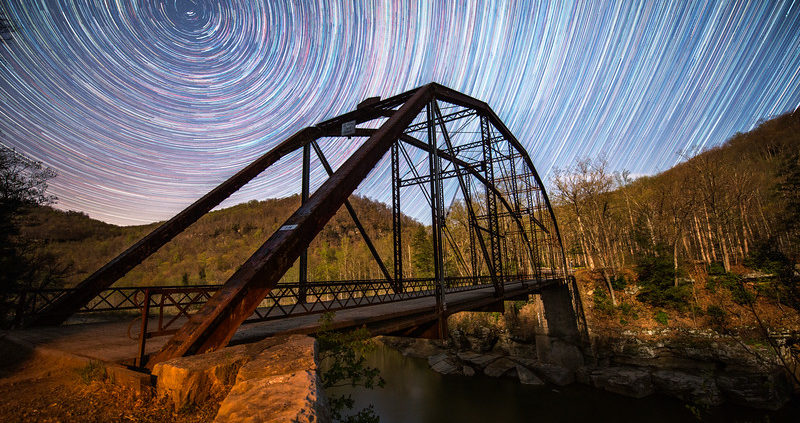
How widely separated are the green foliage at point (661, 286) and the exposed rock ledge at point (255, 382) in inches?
1076

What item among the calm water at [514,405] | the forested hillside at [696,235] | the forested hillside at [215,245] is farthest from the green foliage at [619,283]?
the forested hillside at [215,245]

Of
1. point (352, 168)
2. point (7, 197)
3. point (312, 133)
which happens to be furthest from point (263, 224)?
point (352, 168)

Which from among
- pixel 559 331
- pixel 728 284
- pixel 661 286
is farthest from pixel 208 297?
pixel 728 284

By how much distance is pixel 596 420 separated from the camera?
51.6ft

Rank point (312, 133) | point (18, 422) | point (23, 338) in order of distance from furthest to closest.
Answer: point (312, 133) < point (23, 338) < point (18, 422)

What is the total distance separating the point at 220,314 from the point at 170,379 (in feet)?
2.57

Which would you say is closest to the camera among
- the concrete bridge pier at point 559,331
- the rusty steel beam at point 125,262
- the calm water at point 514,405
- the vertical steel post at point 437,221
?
the rusty steel beam at point 125,262

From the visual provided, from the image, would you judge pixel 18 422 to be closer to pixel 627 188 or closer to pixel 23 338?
pixel 23 338

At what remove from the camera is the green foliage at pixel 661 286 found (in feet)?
67.9

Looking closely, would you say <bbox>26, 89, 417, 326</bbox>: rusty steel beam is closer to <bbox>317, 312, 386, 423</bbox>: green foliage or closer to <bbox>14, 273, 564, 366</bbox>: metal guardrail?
<bbox>14, 273, 564, 366</bbox>: metal guardrail

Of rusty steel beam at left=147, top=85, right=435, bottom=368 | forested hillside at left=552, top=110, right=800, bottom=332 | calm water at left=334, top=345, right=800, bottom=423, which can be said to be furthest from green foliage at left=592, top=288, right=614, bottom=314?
rusty steel beam at left=147, top=85, right=435, bottom=368

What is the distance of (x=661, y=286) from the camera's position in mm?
21797

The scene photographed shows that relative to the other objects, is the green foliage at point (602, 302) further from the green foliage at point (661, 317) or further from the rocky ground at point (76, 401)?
the rocky ground at point (76, 401)

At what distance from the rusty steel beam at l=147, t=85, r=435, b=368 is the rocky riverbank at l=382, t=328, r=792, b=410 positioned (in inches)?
576
